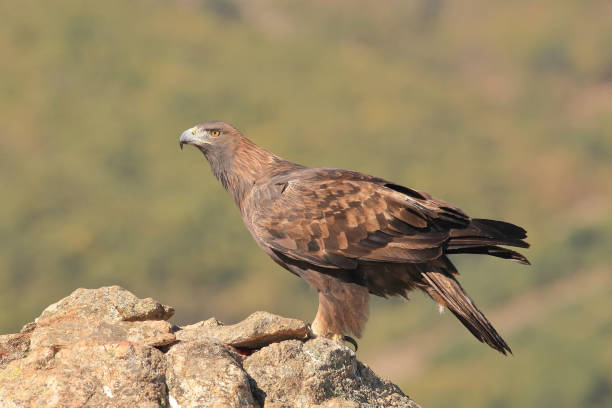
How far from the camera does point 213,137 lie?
35.1 ft

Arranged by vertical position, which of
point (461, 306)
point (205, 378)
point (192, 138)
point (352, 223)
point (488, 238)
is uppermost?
point (192, 138)

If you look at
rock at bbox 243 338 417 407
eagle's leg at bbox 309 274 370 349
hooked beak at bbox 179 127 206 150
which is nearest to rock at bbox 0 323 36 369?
rock at bbox 243 338 417 407

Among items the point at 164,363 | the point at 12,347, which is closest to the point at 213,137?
the point at 12,347

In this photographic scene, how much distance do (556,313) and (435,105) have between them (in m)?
24.9

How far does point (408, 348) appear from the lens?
43.1m

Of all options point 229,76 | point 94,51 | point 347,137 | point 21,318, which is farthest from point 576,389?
point 94,51

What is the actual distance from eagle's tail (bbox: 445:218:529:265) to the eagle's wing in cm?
8

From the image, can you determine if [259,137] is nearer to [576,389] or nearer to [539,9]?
[576,389]

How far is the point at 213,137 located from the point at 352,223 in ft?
6.87

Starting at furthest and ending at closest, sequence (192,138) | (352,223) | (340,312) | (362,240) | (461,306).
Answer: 1. (192,138)
2. (352,223)
3. (362,240)
4. (340,312)
5. (461,306)

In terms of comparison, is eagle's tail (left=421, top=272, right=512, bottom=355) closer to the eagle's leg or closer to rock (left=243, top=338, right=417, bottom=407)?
the eagle's leg

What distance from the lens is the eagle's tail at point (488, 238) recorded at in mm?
9055

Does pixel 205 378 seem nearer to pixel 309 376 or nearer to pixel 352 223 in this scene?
pixel 309 376

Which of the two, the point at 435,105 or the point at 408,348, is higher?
the point at 435,105
